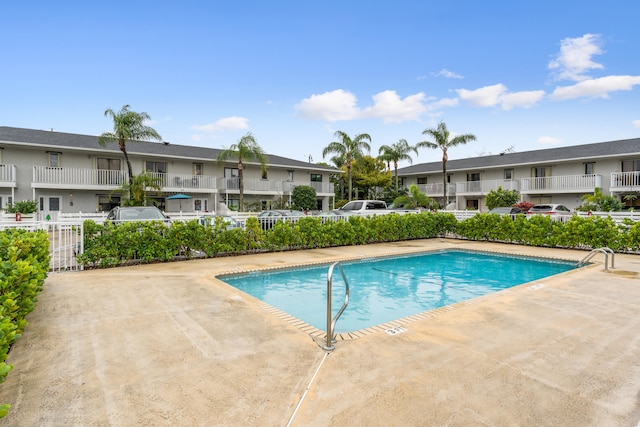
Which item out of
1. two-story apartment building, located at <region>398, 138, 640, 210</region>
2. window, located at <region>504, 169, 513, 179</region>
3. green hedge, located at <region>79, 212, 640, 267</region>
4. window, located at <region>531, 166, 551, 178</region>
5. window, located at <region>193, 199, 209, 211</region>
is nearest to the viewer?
green hedge, located at <region>79, 212, 640, 267</region>

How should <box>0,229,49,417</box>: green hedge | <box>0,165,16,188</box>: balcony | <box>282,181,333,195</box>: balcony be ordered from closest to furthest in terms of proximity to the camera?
<box>0,229,49,417</box>: green hedge → <box>0,165,16,188</box>: balcony → <box>282,181,333,195</box>: balcony

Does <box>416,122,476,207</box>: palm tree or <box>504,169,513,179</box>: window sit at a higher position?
<box>416,122,476,207</box>: palm tree

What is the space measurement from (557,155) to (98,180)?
34.3 metres

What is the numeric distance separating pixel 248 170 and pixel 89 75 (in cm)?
1322

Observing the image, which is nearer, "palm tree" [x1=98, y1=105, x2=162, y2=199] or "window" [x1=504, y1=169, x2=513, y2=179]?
"palm tree" [x1=98, y1=105, x2=162, y2=199]

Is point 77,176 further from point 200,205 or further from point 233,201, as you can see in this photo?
point 233,201

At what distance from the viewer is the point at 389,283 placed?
31.1 feet

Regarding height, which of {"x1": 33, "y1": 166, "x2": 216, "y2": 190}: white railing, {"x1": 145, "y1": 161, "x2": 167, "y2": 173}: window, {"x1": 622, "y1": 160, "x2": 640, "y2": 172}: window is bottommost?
{"x1": 33, "y1": 166, "x2": 216, "y2": 190}: white railing

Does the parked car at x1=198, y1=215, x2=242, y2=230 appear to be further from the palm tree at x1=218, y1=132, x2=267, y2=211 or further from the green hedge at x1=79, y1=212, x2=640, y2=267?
the palm tree at x1=218, y1=132, x2=267, y2=211

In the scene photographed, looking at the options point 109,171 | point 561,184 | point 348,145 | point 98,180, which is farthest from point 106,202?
point 561,184

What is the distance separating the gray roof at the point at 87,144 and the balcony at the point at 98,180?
1452 mm

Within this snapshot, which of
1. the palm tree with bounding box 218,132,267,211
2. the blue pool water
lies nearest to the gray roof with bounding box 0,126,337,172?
the palm tree with bounding box 218,132,267,211

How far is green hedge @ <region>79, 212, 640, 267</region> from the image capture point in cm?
964

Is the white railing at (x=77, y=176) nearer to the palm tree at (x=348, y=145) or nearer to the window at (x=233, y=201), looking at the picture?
the window at (x=233, y=201)
